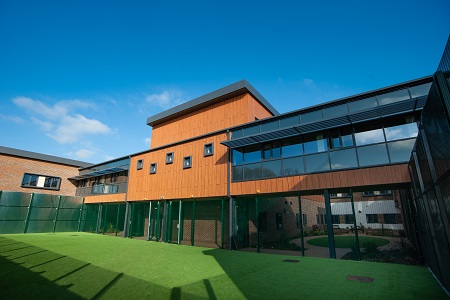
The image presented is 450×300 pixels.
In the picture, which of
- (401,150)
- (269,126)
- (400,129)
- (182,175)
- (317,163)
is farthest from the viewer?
(182,175)

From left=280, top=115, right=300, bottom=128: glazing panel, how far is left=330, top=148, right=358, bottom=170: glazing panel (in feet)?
7.45

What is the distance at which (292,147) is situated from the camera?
11969 mm

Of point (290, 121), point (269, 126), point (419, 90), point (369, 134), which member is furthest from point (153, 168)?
point (419, 90)

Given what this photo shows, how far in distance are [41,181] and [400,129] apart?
31.7 metres

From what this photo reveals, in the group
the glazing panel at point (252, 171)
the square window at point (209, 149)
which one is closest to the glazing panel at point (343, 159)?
the glazing panel at point (252, 171)

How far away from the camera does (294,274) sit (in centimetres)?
693

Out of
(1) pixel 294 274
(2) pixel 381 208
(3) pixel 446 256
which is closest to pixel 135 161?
(1) pixel 294 274

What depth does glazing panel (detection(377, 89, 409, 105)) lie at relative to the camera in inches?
368

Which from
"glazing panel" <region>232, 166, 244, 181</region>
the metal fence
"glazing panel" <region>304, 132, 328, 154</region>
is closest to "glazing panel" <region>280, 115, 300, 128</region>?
"glazing panel" <region>304, 132, 328, 154</region>

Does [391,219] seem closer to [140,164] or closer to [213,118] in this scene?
[213,118]

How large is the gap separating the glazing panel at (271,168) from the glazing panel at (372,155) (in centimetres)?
367

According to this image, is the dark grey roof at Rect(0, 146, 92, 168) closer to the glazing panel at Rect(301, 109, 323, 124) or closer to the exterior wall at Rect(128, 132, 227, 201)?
the exterior wall at Rect(128, 132, 227, 201)

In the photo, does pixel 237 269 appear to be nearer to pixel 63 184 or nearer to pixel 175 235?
pixel 175 235

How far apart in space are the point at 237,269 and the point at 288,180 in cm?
531
